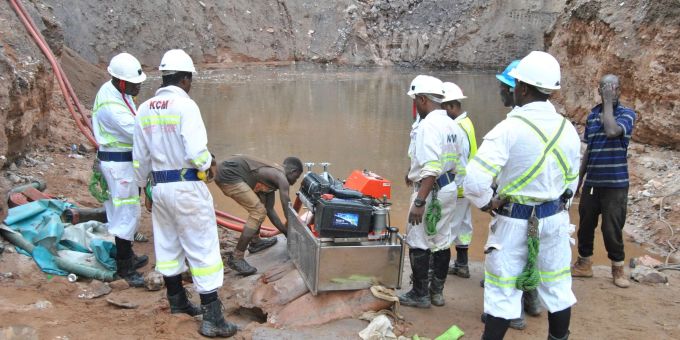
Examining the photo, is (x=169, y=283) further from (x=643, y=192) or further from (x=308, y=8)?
(x=308, y=8)

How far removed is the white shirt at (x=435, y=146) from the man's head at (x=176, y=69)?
1771mm

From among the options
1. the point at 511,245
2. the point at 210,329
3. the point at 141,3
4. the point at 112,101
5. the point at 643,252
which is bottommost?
the point at 643,252

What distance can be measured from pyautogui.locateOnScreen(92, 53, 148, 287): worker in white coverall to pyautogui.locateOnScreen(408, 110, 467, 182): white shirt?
2456mm

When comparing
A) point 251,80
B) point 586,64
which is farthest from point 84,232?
point 251,80

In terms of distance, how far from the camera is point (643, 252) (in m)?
6.62

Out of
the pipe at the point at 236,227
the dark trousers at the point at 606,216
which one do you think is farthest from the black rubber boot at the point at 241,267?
the dark trousers at the point at 606,216

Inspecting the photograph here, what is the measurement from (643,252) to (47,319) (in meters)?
6.30

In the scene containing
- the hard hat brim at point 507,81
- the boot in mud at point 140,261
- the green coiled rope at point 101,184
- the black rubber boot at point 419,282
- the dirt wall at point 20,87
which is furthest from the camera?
the dirt wall at point 20,87

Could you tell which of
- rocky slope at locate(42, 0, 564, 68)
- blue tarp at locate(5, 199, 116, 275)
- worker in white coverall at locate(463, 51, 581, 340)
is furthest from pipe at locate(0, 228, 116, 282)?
rocky slope at locate(42, 0, 564, 68)

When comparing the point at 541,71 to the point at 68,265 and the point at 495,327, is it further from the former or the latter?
the point at 68,265

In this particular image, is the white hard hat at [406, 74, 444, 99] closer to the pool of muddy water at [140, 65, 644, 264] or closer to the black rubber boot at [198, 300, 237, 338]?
the black rubber boot at [198, 300, 237, 338]

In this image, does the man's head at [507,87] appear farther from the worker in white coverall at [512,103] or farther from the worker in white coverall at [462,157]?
the worker in white coverall at [462,157]

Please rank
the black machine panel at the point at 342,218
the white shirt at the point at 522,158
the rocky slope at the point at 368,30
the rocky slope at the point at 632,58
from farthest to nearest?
the rocky slope at the point at 368,30 < the rocky slope at the point at 632,58 < the black machine panel at the point at 342,218 < the white shirt at the point at 522,158

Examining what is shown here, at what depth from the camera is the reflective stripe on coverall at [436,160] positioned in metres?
4.14
